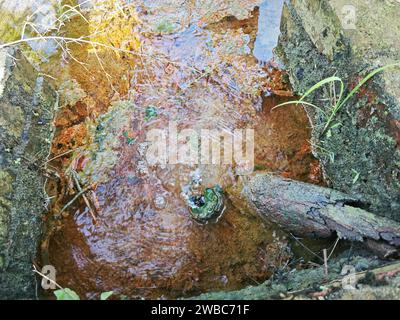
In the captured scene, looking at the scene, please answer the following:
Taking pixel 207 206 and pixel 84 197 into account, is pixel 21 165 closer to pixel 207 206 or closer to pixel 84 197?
pixel 84 197

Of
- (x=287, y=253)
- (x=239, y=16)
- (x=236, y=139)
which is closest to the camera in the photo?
(x=287, y=253)

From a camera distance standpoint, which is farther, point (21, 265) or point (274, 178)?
point (274, 178)

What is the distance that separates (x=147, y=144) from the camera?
9.37ft

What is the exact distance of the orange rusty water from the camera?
2.42 meters

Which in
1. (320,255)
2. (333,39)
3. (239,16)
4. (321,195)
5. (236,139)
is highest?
(239,16)

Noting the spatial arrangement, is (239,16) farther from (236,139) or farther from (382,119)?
(382,119)

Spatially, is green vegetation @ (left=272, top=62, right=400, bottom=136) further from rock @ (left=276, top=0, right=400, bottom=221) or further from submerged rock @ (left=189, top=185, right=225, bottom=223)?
submerged rock @ (left=189, top=185, right=225, bottom=223)

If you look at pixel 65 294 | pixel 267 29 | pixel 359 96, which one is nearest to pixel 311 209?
pixel 359 96

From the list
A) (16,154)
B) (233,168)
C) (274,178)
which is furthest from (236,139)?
(16,154)

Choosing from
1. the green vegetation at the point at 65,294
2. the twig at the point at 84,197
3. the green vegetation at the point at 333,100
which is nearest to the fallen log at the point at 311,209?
the green vegetation at the point at 333,100

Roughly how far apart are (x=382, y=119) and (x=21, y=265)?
230 centimetres

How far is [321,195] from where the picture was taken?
2.38 m

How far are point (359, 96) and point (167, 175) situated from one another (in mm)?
1385

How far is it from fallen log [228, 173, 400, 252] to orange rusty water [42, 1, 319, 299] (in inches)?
4.2
